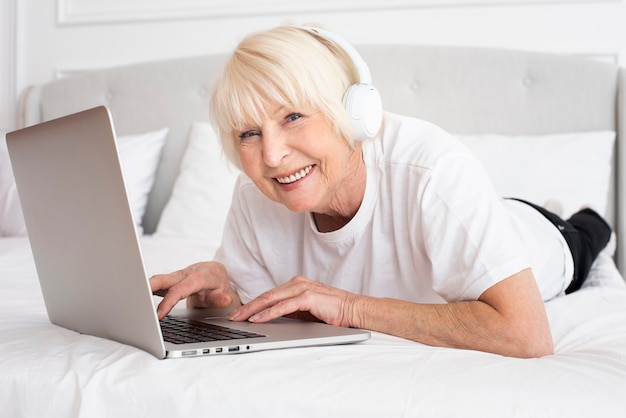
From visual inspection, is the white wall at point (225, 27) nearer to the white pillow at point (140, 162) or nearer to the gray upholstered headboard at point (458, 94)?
the gray upholstered headboard at point (458, 94)

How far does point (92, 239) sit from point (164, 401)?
0.23 metres

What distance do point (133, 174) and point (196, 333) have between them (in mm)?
1619

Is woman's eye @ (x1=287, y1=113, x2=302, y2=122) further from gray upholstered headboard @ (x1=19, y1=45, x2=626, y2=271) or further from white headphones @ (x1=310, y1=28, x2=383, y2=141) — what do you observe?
gray upholstered headboard @ (x1=19, y1=45, x2=626, y2=271)

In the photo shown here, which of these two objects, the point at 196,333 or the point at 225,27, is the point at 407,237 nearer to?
Answer: the point at 196,333

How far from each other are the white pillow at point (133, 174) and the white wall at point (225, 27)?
408 mm

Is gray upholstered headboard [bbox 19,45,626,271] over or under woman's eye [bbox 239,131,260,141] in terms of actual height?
under

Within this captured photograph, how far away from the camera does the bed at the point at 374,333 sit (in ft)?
2.66

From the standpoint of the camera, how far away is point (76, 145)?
88 cm


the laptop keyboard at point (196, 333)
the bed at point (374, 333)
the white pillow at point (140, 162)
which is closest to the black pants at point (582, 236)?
the bed at point (374, 333)

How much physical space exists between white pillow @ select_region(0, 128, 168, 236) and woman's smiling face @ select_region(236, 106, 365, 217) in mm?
1414

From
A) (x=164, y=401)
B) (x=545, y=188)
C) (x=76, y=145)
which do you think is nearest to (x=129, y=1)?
(x=545, y=188)

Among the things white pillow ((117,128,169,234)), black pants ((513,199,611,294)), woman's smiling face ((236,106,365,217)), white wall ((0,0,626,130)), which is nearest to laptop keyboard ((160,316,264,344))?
woman's smiling face ((236,106,365,217))

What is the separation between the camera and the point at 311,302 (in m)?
1.08

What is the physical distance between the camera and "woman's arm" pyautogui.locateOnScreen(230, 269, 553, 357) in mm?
1022
